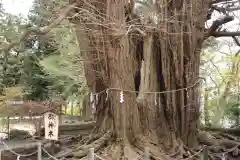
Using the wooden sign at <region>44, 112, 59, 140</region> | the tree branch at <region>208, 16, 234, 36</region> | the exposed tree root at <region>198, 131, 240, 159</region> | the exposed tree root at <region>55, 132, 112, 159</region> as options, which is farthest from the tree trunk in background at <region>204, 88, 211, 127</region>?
the wooden sign at <region>44, 112, 59, 140</region>

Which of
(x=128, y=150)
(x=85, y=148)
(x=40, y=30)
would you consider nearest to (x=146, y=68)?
(x=128, y=150)

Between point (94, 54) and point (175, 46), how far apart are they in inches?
70.2

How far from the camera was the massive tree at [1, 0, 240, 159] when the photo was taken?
736cm

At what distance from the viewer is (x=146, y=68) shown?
8.21 metres

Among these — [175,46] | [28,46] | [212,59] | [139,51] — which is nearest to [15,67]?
[28,46]

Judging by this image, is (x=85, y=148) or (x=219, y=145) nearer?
(x=85, y=148)

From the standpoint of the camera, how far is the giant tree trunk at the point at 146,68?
7400mm

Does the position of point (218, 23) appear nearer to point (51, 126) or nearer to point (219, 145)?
point (219, 145)

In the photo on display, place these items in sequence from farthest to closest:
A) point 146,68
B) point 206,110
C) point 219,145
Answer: point 206,110, point 219,145, point 146,68

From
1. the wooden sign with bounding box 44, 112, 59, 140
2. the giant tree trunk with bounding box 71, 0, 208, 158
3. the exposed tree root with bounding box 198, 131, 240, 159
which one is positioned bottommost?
the exposed tree root with bounding box 198, 131, 240, 159

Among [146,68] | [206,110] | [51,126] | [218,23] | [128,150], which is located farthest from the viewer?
[206,110]

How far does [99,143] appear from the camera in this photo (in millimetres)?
7293

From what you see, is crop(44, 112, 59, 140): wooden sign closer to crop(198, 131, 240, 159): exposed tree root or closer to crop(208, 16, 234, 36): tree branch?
crop(198, 131, 240, 159): exposed tree root

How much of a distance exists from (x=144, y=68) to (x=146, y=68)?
7 cm
